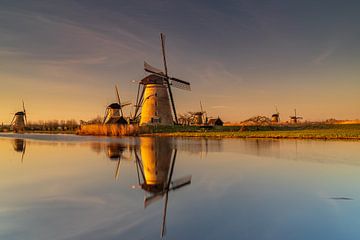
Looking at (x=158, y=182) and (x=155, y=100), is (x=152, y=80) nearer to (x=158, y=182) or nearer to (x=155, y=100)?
(x=155, y=100)

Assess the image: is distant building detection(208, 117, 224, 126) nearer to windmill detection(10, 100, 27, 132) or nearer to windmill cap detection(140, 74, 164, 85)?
windmill cap detection(140, 74, 164, 85)

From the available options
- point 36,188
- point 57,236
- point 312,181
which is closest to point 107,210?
point 57,236

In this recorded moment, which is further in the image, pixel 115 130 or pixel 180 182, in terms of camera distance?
pixel 115 130

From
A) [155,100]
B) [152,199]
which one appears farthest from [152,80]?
[152,199]

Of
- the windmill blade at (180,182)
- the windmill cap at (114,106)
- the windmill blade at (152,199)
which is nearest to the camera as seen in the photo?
the windmill blade at (152,199)

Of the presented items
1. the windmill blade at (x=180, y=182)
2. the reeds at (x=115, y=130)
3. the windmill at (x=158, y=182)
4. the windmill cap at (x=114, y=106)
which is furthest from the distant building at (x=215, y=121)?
the windmill blade at (x=180, y=182)

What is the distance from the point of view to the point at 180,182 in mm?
7359

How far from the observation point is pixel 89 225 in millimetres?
4320

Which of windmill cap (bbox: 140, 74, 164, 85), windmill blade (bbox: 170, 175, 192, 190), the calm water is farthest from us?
windmill cap (bbox: 140, 74, 164, 85)

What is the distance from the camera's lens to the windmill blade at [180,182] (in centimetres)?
690

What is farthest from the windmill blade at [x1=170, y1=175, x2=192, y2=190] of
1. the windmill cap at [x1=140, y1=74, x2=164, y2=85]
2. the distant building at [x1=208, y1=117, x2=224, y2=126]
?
the distant building at [x1=208, y1=117, x2=224, y2=126]

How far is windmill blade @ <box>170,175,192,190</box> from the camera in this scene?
6.90 meters

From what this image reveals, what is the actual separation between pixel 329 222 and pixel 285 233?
0.95 metres

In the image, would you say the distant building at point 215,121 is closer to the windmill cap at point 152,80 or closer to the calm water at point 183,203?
the windmill cap at point 152,80
